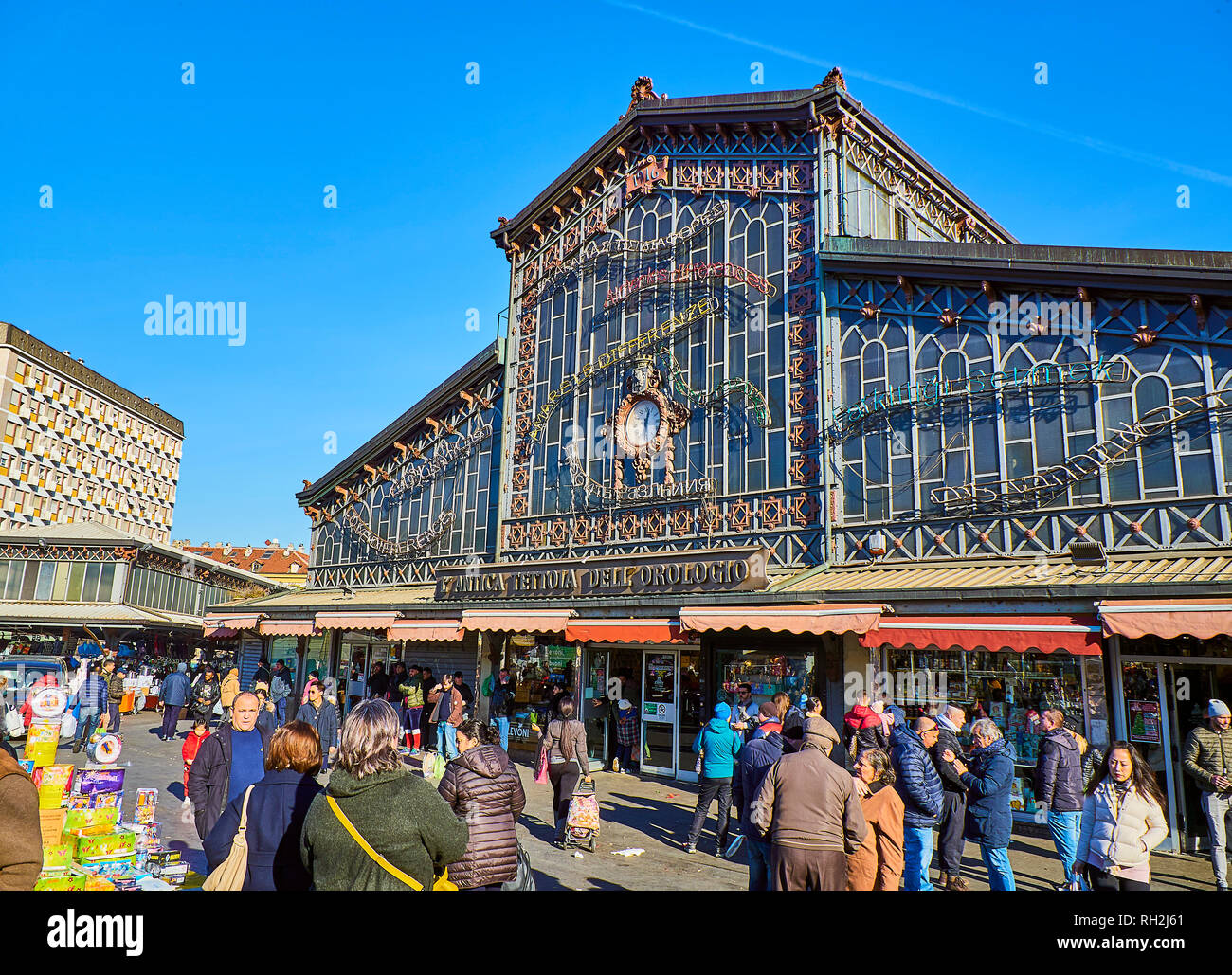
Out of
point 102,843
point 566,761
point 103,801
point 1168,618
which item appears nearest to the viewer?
point 102,843

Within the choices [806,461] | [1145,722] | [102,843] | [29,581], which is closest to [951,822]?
[1145,722]

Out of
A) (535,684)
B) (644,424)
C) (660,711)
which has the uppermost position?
(644,424)

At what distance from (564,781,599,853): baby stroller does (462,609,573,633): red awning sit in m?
6.42

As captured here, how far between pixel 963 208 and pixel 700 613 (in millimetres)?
13352

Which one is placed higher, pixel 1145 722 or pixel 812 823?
pixel 1145 722

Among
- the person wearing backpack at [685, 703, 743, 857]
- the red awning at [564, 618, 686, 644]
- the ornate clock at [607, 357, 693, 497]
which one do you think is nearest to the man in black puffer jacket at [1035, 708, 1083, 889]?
the person wearing backpack at [685, 703, 743, 857]

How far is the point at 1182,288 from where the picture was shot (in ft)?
38.8

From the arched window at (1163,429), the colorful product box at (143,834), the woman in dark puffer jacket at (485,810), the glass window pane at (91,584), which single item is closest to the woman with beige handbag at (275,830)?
the woman in dark puffer jacket at (485,810)

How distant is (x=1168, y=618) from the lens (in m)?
9.99

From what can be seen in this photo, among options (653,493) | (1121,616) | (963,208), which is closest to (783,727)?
(1121,616)

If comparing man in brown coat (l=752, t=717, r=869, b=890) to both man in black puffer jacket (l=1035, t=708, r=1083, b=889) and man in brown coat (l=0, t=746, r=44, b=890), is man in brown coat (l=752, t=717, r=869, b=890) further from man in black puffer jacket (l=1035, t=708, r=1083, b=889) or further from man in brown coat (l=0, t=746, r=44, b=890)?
man in brown coat (l=0, t=746, r=44, b=890)

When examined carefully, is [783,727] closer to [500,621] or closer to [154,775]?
[500,621]

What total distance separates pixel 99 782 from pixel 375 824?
4.62 m

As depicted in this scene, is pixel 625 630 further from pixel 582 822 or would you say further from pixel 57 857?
pixel 57 857
